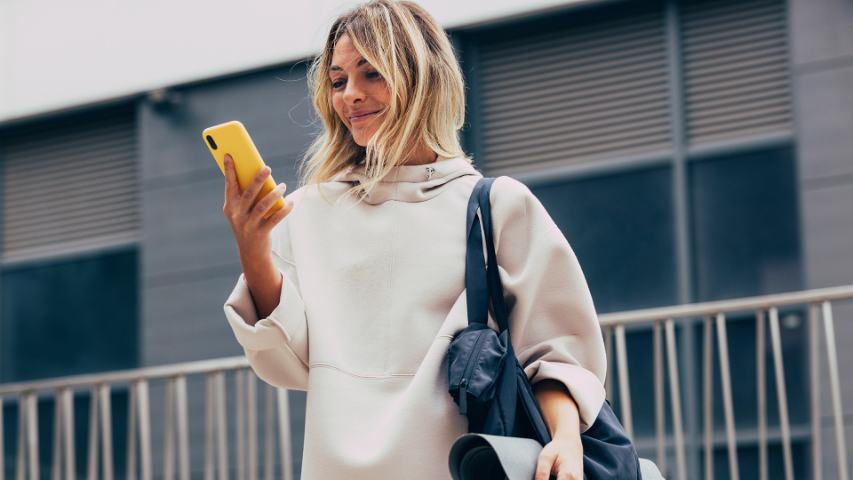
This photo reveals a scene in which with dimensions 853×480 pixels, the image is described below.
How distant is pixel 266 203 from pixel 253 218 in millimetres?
43

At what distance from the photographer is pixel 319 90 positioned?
9.39ft

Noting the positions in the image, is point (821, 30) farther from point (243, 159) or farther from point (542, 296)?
point (243, 159)

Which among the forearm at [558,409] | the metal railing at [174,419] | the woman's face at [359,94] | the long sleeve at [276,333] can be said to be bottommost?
the metal railing at [174,419]

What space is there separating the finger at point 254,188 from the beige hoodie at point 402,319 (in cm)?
20

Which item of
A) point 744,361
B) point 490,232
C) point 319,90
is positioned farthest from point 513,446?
point 744,361

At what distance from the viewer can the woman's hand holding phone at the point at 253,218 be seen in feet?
8.34

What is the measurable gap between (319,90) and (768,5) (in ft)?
17.8

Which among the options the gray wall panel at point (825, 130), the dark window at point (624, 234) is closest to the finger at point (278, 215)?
the gray wall panel at point (825, 130)

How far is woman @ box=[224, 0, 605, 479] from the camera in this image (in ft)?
8.39

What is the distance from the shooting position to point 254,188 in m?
2.54

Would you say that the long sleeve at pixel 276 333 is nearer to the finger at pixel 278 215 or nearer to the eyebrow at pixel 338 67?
the finger at pixel 278 215

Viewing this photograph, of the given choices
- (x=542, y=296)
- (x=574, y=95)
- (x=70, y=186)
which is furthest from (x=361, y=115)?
(x=70, y=186)

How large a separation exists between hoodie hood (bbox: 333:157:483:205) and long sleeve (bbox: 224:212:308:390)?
25cm

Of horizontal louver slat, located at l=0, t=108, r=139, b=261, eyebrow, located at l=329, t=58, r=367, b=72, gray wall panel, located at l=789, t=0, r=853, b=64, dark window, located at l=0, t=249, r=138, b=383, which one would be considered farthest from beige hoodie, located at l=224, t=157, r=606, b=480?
horizontal louver slat, located at l=0, t=108, r=139, b=261
